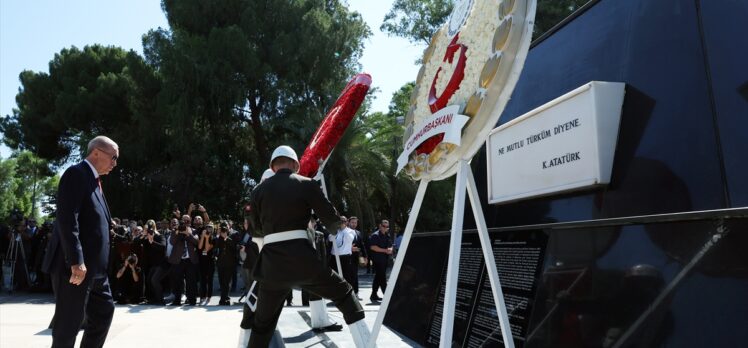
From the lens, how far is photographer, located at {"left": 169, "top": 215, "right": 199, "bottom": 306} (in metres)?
11.6

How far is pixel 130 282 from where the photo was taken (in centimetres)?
1191

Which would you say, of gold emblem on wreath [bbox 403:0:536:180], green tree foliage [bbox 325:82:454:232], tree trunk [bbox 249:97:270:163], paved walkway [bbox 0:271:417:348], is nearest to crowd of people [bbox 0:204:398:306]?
paved walkway [bbox 0:271:417:348]

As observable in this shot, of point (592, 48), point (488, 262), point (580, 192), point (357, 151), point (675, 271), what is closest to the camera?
point (675, 271)

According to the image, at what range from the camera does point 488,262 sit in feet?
9.58

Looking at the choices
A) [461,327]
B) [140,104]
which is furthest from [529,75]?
[140,104]

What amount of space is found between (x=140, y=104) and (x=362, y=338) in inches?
936

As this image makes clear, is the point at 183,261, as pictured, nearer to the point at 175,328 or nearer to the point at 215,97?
the point at 175,328

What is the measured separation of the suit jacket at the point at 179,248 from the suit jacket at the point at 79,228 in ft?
26.0

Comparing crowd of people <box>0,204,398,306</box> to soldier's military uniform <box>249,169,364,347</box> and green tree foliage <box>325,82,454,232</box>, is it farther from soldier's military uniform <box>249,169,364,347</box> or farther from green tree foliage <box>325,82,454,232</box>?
green tree foliage <box>325,82,454,232</box>

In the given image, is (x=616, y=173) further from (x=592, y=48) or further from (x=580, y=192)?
(x=592, y=48)

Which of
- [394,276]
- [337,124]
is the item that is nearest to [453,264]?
[394,276]

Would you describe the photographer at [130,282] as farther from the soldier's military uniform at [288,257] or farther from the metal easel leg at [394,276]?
the metal easel leg at [394,276]

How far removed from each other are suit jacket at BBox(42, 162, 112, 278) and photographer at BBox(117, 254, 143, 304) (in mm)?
8430

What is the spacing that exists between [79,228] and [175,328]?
4.42 meters
